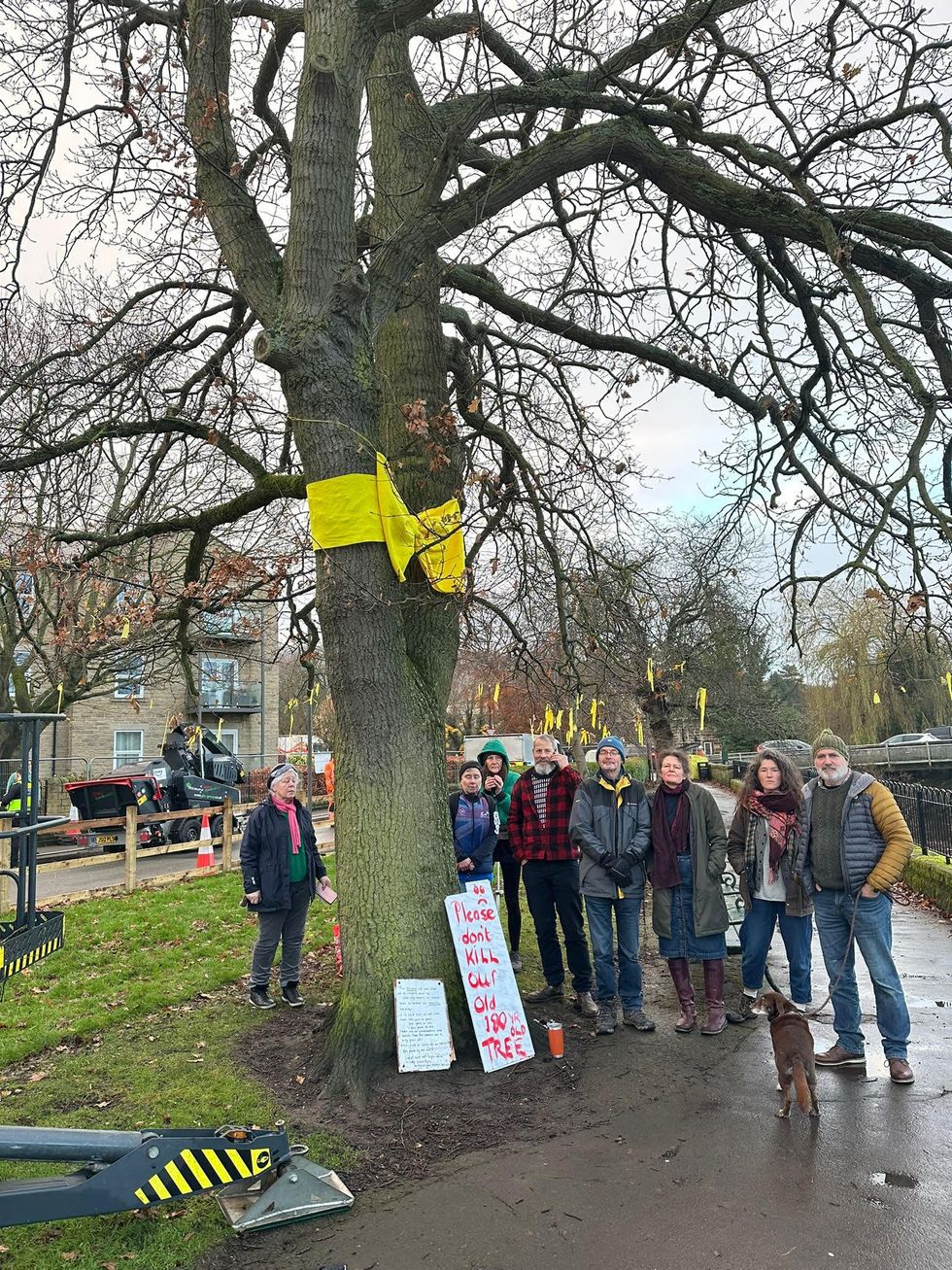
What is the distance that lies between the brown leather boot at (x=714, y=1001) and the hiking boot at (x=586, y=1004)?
0.82 meters

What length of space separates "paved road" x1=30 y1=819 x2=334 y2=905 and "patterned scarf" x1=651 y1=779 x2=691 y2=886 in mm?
8713

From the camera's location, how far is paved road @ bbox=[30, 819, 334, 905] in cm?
1384

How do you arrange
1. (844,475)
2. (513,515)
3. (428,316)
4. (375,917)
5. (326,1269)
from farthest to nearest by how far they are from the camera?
1. (513,515)
2. (844,475)
3. (428,316)
4. (375,917)
5. (326,1269)

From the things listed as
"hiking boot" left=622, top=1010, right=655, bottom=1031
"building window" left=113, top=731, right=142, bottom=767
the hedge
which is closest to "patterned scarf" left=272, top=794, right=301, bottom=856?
"hiking boot" left=622, top=1010, right=655, bottom=1031

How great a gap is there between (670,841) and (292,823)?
3.08m

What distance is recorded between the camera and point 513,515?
9039 mm

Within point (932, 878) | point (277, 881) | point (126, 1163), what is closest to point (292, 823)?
point (277, 881)

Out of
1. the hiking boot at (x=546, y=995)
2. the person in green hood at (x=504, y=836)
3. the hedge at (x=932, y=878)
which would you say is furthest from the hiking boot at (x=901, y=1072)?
the hedge at (x=932, y=878)

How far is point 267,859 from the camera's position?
283 inches

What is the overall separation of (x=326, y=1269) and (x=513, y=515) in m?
6.78

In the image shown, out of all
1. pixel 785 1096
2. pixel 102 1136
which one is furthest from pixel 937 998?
pixel 102 1136

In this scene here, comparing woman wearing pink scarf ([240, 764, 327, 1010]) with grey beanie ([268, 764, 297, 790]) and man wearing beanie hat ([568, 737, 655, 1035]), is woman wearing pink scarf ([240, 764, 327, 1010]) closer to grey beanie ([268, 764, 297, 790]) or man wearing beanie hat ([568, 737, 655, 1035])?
grey beanie ([268, 764, 297, 790])

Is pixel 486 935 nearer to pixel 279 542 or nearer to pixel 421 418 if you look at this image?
pixel 421 418

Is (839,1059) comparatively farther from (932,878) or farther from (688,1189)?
(932,878)
